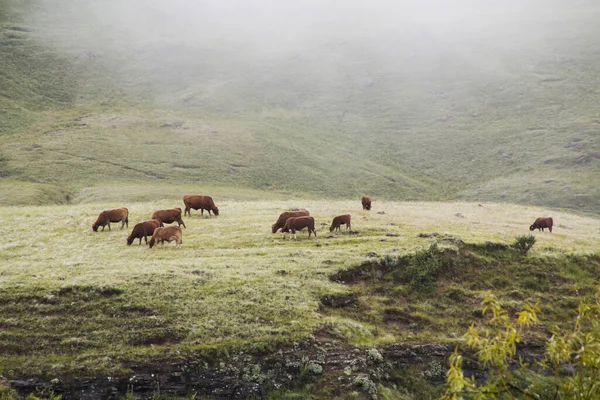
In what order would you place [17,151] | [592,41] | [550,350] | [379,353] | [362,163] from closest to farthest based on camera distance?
[550,350] < [379,353] < [17,151] < [362,163] < [592,41]

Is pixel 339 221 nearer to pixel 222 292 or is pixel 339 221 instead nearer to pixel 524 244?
pixel 524 244

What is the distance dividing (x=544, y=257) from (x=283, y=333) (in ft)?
50.9

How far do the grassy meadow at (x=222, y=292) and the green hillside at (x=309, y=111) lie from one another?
154ft

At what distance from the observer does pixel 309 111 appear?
449ft

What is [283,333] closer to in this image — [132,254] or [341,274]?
[341,274]

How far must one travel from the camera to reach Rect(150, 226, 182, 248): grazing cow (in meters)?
26.5

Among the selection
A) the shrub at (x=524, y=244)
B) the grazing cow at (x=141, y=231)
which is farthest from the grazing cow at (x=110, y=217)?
the shrub at (x=524, y=244)

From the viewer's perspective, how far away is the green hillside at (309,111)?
87.6 meters

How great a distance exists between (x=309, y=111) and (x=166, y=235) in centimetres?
11424

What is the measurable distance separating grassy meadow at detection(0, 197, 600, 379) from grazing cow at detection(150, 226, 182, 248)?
25.1 inches

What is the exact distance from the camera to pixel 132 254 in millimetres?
25016

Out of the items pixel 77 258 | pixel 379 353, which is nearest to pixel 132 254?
A: pixel 77 258

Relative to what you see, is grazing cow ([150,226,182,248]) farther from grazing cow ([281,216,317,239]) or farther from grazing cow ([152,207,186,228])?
grazing cow ([281,216,317,239])

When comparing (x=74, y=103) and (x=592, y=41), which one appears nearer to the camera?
(x=74, y=103)
